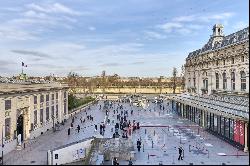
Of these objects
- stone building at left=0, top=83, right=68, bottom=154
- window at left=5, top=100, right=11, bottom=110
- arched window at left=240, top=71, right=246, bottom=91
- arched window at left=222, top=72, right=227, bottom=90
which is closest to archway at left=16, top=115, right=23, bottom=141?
stone building at left=0, top=83, right=68, bottom=154

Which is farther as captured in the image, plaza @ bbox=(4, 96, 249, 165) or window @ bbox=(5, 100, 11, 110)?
window @ bbox=(5, 100, 11, 110)

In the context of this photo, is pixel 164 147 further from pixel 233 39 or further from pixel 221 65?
pixel 233 39

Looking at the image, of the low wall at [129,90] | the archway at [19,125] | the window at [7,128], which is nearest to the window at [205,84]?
the archway at [19,125]

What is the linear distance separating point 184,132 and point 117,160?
1905 centimetres

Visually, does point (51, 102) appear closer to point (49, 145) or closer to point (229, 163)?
point (49, 145)

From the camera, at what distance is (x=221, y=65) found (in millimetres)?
A: 61375

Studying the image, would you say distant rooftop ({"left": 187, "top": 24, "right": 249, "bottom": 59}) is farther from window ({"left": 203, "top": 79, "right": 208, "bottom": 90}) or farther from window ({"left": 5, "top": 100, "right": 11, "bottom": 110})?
window ({"left": 5, "top": 100, "right": 11, "bottom": 110})

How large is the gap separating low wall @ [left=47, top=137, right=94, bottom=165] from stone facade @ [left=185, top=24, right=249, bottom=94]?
24787 millimetres

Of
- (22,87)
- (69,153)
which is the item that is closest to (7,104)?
(22,87)

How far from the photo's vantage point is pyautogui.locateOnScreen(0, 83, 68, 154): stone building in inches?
1561

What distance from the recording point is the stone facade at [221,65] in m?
52.5

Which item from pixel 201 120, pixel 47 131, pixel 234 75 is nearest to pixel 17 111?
pixel 47 131

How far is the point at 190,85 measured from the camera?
84625mm

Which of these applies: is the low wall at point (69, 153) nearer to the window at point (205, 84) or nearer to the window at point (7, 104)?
the window at point (7, 104)
